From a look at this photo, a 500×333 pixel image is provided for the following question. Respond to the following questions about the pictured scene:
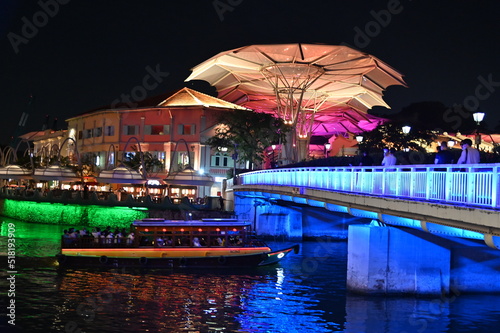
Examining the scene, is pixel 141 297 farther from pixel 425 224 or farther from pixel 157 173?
pixel 157 173

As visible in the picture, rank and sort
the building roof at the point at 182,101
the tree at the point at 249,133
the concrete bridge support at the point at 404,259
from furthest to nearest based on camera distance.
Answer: the building roof at the point at 182,101 → the tree at the point at 249,133 → the concrete bridge support at the point at 404,259

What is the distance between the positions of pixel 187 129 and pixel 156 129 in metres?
4.78

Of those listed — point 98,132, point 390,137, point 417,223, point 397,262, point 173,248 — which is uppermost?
point 98,132

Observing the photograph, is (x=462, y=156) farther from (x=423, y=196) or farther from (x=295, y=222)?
(x=295, y=222)

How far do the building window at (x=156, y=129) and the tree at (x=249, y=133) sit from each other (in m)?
9.90

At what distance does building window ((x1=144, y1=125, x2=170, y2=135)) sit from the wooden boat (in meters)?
47.3

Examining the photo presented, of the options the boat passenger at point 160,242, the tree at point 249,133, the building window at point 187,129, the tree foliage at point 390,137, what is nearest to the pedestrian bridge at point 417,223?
the boat passenger at point 160,242

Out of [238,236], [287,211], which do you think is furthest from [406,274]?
[287,211]

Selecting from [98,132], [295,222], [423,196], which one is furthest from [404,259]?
[98,132]

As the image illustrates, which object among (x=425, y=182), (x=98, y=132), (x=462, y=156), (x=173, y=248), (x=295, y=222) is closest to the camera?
(x=462, y=156)

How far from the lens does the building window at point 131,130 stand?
88.7m

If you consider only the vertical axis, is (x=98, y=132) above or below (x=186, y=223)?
above

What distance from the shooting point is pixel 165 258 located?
37.2 meters

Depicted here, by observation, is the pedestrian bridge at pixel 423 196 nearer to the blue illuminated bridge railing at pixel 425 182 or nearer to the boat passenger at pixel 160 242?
the blue illuminated bridge railing at pixel 425 182
